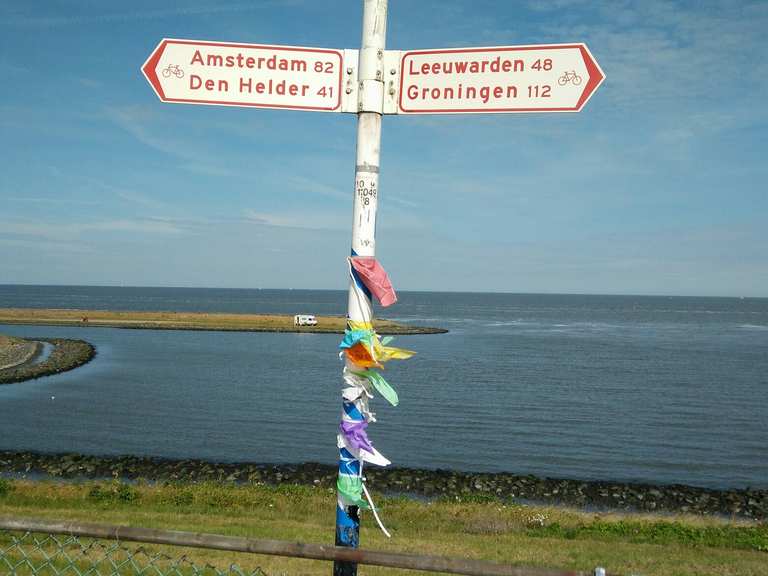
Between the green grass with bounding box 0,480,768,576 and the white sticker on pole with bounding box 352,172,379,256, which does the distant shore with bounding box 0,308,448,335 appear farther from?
the white sticker on pole with bounding box 352,172,379,256

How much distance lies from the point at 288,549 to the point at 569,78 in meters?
3.18

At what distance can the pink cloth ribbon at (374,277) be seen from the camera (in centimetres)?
404

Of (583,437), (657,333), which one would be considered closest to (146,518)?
(583,437)

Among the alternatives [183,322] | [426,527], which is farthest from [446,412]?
[183,322]

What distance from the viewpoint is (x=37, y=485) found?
1961cm

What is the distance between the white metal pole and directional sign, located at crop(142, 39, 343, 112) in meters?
0.18

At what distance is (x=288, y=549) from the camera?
393cm

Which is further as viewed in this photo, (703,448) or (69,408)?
(69,408)

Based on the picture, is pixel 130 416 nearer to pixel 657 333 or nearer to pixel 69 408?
pixel 69 408

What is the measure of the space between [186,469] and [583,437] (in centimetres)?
1846

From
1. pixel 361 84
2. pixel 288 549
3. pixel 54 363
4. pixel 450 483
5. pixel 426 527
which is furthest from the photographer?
pixel 54 363

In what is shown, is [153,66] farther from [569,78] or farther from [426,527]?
[426,527]

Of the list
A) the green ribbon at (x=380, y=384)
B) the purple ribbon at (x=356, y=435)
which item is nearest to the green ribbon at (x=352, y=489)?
the purple ribbon at (x=356, y=435)

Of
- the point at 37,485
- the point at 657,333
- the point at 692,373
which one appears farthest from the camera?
the point at 657,333
